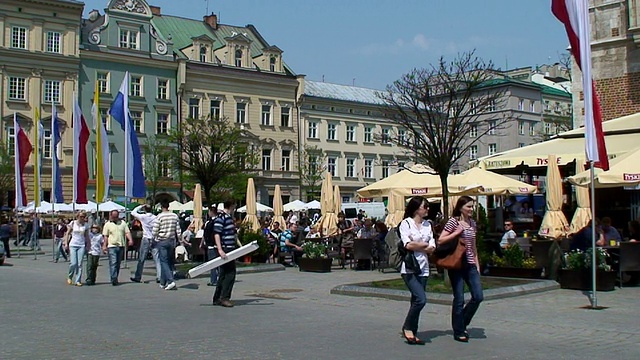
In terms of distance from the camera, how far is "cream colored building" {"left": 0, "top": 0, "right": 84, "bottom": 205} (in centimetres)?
5253

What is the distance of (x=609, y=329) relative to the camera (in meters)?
10.0

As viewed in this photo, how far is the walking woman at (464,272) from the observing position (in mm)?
8875

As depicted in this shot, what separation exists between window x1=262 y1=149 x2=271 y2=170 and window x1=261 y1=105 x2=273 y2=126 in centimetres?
237

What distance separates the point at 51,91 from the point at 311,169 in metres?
22.1

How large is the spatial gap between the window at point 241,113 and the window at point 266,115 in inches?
70.6

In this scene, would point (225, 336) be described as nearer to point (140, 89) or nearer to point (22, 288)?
point (22, 288)

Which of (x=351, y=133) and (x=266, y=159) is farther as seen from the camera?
(x=351, y=133)

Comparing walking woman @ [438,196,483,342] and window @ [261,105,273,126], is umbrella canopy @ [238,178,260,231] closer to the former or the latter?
walking woman @ [438,196,483,342]

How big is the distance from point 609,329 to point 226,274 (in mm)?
5972

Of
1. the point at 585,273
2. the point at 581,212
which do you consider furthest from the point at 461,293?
the point at 581,212

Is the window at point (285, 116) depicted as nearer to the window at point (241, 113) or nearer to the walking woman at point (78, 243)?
the window at point (241, 113)

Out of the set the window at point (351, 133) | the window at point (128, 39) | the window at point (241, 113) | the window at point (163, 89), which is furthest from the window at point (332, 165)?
the window at point (128, 39)

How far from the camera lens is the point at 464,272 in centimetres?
899

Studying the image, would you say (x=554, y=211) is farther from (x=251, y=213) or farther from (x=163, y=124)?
(x=163, y=124)
